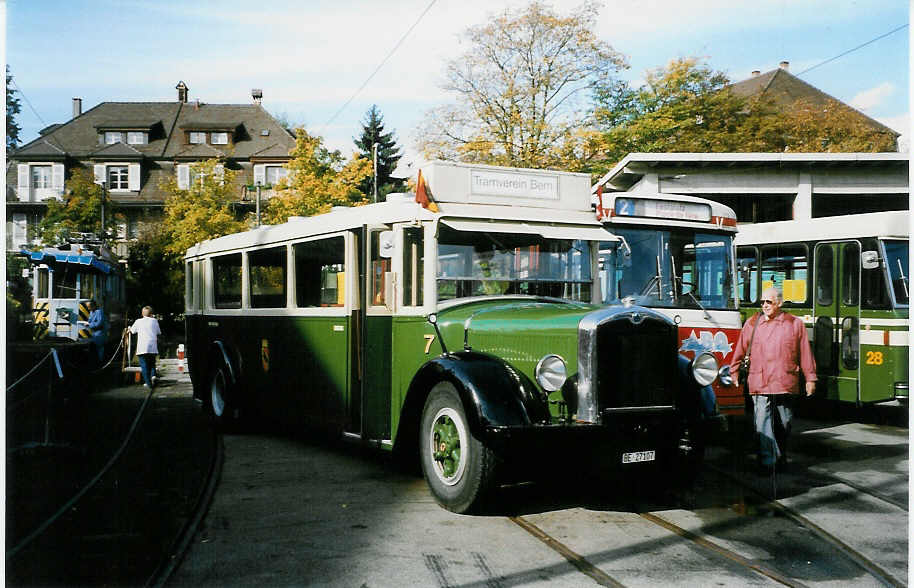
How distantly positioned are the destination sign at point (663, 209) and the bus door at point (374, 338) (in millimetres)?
3306

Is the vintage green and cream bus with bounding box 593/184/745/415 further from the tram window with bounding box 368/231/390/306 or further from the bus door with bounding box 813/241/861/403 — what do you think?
Answer: the tram window with bounding box 368/231/390/306

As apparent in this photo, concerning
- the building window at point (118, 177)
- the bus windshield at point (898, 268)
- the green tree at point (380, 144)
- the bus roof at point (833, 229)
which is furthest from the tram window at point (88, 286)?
the green tree at point (380, 144)

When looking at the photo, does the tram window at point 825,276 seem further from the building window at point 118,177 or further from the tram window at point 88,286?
the building window at point 118,177

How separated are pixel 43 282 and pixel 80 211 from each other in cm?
816

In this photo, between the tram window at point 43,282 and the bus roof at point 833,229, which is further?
the tram window at point 43,282

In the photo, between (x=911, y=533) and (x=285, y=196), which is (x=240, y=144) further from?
(x=911, y=533)

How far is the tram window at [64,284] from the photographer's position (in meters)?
23.1

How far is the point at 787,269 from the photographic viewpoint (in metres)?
13.9

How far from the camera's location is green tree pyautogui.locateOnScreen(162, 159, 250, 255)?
112 feet

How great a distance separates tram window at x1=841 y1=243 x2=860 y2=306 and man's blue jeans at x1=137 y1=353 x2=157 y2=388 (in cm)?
1271

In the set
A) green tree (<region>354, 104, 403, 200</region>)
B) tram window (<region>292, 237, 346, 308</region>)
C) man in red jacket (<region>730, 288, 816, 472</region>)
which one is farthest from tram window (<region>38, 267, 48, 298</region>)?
green tree (<region>354, 104, 403, 200</region>)

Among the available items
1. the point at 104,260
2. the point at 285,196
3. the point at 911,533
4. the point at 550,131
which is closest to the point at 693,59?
the point at 550,131

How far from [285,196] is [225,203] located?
152 inches

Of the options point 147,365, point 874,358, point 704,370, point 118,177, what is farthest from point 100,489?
point 118,177
